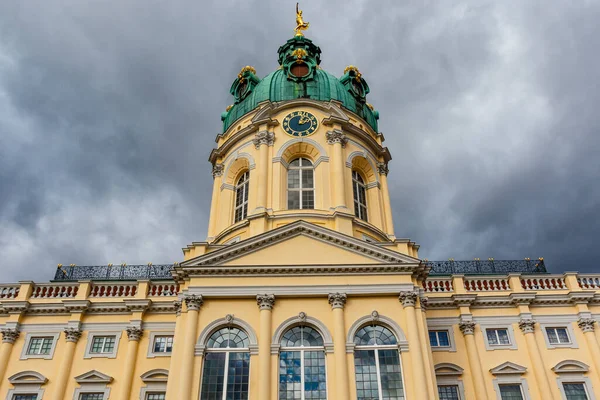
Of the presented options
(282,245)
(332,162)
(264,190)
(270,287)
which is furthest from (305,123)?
(270,287)

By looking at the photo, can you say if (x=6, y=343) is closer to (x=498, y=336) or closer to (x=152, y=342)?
(x=152, y=342)

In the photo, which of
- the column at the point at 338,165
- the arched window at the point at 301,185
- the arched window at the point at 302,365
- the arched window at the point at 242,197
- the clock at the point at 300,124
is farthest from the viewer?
the clock at the point at 300,124

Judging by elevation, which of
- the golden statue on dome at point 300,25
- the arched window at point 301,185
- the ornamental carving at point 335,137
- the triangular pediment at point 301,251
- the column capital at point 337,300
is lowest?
the column capital at point 337,300

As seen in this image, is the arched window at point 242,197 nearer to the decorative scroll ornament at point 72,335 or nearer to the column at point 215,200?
the column at point 215,200

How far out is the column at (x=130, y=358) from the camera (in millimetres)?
25688

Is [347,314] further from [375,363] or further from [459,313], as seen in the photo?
[459,313]

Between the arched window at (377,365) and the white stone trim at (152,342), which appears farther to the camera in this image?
the white stone trim at (152,342)

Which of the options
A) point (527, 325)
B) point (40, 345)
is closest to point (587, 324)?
point (527, 325)

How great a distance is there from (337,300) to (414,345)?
3.93m

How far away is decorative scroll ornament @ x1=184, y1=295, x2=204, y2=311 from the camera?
23469 millimetres

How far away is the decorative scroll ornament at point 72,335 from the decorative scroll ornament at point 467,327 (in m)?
20.7

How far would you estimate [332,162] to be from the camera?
32.1 meters

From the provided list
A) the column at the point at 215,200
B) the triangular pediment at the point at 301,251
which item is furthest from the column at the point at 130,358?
the column at the point at 215,200

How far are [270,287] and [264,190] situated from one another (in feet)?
27.2
